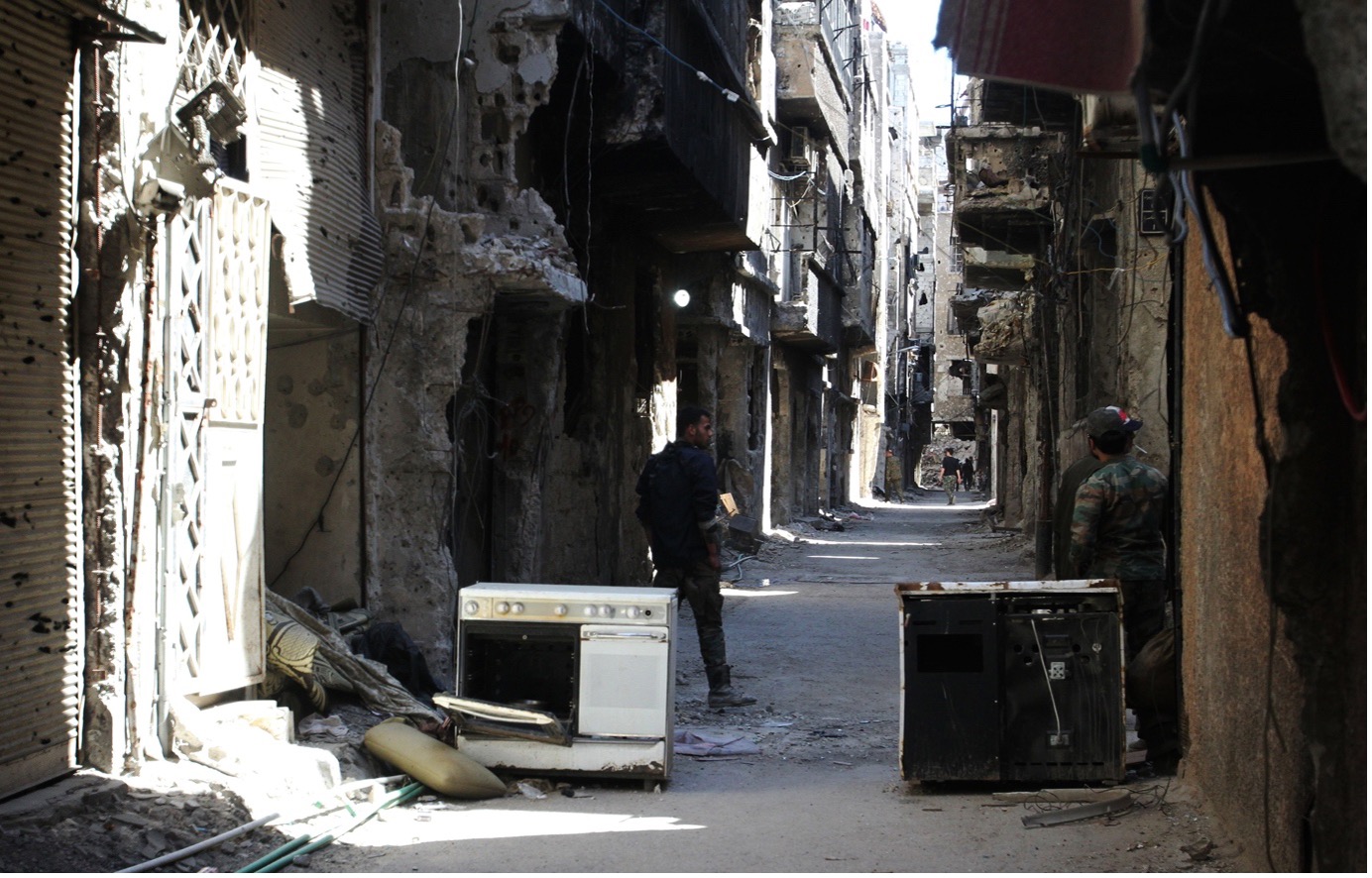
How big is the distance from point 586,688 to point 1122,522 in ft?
9.61

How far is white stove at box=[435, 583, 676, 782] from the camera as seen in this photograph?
690 cm

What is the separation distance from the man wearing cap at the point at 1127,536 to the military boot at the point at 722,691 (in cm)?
269

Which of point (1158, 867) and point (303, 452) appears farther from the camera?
point (303, 452)

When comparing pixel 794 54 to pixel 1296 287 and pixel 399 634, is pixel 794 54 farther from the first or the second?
pixel 1296 287

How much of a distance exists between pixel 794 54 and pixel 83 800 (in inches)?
927

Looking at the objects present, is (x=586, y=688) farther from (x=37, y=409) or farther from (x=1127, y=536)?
(x=1127, y=536)

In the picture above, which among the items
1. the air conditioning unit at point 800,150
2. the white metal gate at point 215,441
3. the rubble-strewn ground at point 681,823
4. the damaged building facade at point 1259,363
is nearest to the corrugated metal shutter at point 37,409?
the rubble-strewn ground at point 681,823

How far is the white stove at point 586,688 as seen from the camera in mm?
6898

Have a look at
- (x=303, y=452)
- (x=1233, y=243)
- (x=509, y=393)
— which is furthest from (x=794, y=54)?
(x=1233, y=243)

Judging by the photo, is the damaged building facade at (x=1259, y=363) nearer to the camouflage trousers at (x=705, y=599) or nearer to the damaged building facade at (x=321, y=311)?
the camouflage trousers at (x=705, y=599)

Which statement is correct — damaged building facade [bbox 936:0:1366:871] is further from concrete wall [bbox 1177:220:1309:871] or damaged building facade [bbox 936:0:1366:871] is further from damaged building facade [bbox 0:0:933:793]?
damaged building facade [bbox 0:0:933:793]

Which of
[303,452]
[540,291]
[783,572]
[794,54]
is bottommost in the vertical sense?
[783,572]

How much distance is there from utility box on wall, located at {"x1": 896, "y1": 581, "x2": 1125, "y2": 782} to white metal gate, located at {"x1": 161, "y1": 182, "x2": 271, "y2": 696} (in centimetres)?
326

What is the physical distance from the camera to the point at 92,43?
604 cm
